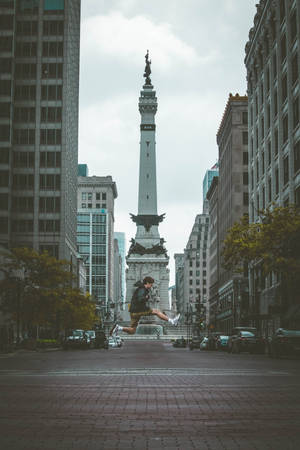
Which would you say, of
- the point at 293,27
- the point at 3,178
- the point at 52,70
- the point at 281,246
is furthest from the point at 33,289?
the point at 52,70

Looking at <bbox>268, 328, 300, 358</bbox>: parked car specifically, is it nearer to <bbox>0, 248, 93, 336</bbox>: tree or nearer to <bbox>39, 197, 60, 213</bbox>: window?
<bbox>0, 248, 93, 336</bbox>: tree

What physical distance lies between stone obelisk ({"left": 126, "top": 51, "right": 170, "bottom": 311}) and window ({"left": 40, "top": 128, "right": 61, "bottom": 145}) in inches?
1552

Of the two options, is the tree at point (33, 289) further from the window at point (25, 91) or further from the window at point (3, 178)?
the window at point (25, 91)

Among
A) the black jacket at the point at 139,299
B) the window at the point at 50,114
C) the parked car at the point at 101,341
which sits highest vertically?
the window at the point at 50,114

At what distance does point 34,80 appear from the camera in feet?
337

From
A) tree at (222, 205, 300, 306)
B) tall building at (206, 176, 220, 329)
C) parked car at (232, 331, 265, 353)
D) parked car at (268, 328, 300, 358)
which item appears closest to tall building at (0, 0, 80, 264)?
tall building at (206, 176, 220, 329)

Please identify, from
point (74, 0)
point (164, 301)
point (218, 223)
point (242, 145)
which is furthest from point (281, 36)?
point (164, 301)

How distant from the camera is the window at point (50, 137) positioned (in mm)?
101812

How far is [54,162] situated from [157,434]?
9421cm

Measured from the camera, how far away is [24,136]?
335ft

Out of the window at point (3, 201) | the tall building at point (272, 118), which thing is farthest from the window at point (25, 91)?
the tall building at point (272, 118)

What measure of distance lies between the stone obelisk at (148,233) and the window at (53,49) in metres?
40.4

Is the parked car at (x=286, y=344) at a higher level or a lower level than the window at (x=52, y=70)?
lower

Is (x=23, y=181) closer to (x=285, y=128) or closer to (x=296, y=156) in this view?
(x=285, y=128)
